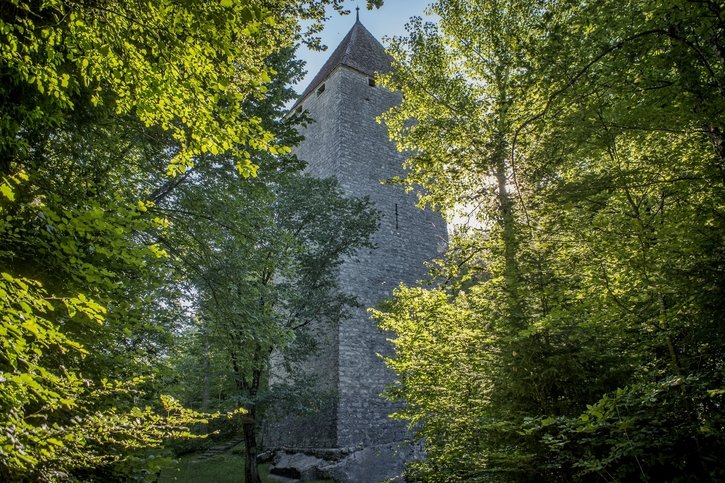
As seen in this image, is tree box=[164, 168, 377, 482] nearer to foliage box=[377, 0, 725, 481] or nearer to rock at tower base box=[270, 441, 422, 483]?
rock at tower base box=[270, 441, 422, 483]

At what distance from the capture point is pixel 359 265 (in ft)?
42.5

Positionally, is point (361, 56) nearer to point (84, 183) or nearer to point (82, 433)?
point (84, 183)

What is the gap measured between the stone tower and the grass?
1.08 metres

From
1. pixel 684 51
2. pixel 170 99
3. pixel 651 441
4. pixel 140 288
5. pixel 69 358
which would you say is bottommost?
pixel 651 441

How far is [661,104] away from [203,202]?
200 inches

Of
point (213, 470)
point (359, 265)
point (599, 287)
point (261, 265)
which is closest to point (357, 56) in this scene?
point (359, 265)

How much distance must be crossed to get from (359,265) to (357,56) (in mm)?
8646

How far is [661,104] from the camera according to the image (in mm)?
2881

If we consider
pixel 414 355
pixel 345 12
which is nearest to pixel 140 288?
pixel 414 355

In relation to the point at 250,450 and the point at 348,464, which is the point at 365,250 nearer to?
A: the point at 348,464

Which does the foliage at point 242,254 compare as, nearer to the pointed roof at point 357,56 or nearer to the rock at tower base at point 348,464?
the rock at tower base at point 348,464

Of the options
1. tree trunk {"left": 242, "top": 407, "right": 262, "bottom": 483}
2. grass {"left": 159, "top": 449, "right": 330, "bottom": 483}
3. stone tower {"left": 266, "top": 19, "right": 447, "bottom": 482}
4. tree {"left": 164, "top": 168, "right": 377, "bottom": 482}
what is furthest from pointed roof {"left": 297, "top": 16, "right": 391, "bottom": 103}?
grass {"left": 159, "top": 449, "right": 330, "bottom": 483}

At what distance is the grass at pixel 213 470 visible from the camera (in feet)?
36.2

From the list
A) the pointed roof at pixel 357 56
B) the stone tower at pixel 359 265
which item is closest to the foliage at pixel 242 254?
the stone tower at pixel 359 265
